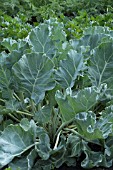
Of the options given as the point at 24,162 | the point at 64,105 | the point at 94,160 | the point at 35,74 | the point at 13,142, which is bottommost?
the point at 94,160

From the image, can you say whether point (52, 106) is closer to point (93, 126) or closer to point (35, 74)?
point (35, 74)

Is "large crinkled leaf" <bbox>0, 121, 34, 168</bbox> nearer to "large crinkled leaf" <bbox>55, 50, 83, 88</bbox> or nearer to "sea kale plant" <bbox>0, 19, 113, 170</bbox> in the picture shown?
"sea kale plant" <bbox>0, 19, 113, 170</bbox>

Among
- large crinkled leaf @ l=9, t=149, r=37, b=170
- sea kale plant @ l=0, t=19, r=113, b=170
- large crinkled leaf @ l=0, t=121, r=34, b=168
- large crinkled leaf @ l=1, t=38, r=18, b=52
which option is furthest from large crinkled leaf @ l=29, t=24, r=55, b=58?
large crinkled leaf @ l=9, t=149, r=37, b=170

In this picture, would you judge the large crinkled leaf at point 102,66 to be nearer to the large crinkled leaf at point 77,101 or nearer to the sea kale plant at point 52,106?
the sea kale plant at point 52,106

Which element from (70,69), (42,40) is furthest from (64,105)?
(42,40)

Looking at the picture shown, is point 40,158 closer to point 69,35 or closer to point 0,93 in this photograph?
point 0,93

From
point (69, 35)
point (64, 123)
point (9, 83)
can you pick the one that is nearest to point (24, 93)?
point (9, 83)
